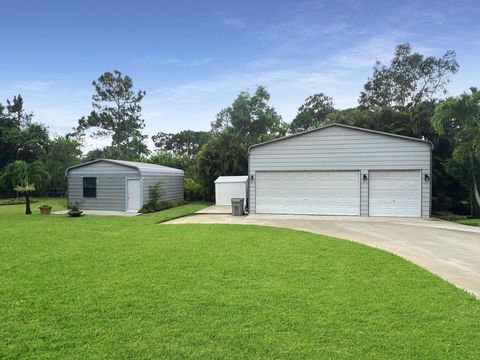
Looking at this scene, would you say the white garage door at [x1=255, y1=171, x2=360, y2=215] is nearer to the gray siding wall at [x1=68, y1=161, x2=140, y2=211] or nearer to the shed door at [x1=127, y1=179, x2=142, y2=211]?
the shed door at [x1=127, y1=179, x2=142, y2=211]

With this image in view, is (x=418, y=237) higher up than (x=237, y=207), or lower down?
lower down

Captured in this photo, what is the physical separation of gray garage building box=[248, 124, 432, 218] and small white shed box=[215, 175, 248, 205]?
361cm

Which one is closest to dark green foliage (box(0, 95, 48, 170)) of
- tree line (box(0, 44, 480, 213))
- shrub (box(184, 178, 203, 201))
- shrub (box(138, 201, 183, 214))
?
tree line (box(0, 44, 480, 213))

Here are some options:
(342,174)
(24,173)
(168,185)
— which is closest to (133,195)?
(168,185)

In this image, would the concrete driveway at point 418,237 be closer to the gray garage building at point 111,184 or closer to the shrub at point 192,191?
the gray garage building at point 111,184

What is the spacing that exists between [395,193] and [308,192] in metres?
3.46

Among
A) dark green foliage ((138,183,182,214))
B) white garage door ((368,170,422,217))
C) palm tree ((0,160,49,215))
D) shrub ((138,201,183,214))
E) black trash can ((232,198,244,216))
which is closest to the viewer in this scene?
white garage door ((368,170,422,217))

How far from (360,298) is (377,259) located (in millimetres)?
2304

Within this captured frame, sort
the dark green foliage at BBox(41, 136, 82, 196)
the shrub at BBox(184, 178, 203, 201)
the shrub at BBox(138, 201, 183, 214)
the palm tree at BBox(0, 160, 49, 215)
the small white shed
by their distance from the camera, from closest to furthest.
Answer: the shrub at BBox(138, 201, 183, 214) → the small white shed → the shrub at BBox(184, 178, 203, 201) → the palm tree at BBox(0, 160, 49, 215) → the dark green foliage at BBox(41, 136, 82, 196)

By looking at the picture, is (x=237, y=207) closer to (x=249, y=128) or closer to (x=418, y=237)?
(x=418, y=237)

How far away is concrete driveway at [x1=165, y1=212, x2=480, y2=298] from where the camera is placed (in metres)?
5.76

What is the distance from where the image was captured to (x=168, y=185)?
754 inches

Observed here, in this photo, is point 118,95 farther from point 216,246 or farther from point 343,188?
point 216,246

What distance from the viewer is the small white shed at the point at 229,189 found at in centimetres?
1839
